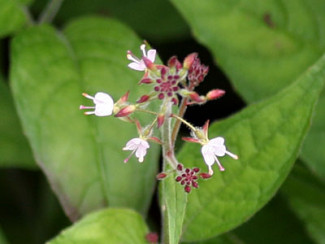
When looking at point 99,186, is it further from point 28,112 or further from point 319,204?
point 319,204

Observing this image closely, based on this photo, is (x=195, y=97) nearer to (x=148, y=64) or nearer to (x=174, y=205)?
(x=148, y=64)

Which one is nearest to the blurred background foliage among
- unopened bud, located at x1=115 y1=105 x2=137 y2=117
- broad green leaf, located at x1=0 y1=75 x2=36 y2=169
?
broad green leaf, located at x1=0 y1=75 x2=36 y2=169

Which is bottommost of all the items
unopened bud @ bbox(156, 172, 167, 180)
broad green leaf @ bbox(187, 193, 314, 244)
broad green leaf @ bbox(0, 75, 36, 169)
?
broad green leaf @ bbox(187, 193, 314, 244)

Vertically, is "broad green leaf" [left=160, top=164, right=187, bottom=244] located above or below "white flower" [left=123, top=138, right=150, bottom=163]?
below

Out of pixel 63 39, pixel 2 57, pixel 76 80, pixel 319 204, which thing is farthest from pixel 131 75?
pixel 2 57

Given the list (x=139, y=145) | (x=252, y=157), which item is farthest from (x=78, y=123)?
(x=139, y=145)

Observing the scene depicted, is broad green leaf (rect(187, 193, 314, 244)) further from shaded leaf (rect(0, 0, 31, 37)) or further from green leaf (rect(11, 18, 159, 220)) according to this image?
shaded leaf (rect(0, 0, 31, 37))
